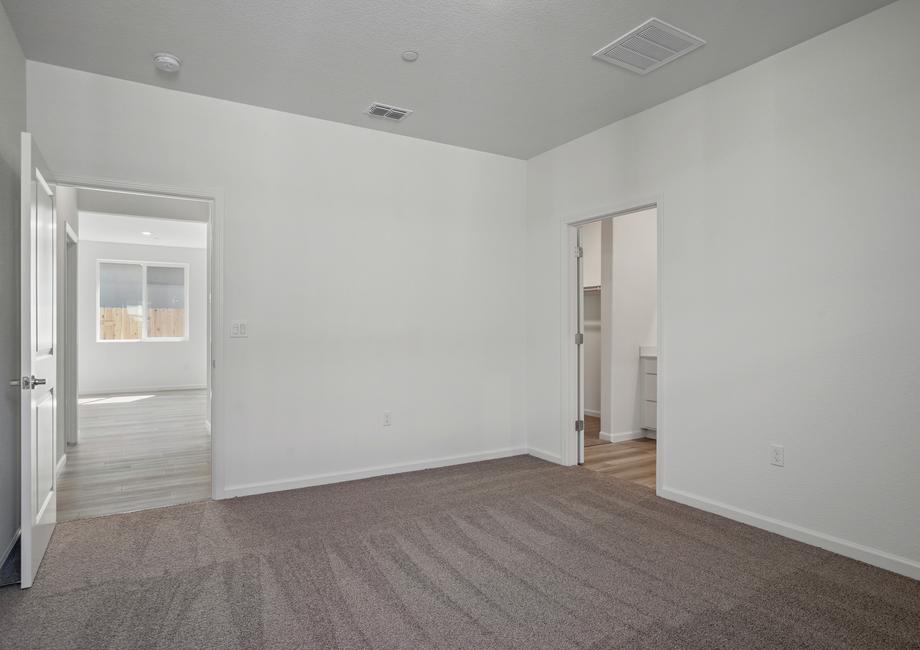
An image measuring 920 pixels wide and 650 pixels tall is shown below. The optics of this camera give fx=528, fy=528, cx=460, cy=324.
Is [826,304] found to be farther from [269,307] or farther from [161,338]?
[161,338]

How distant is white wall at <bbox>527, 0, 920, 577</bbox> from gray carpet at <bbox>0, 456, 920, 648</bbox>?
29 cm

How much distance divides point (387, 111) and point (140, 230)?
6.58m

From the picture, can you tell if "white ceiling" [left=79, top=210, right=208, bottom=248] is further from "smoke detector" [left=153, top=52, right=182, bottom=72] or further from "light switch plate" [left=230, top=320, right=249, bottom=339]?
"smoke detector" [left=153, top=52, right=182, bottom=72]

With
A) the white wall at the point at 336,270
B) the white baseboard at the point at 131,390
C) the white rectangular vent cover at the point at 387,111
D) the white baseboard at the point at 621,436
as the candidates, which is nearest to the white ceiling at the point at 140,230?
the white baseboard at the point at 131,390

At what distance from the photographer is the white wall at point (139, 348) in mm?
9273

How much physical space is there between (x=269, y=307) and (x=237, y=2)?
1921 millimetres

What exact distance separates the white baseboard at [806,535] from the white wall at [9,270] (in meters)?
3.81

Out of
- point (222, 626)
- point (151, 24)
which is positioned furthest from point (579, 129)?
point (222, 626)

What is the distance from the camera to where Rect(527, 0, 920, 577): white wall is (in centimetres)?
255

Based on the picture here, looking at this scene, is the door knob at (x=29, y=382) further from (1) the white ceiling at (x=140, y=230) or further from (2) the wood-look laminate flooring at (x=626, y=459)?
(1) the white ceiling at (x=140, y=230)

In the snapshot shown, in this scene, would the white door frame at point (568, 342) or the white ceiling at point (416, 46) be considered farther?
the white door frame at point (568, 342)

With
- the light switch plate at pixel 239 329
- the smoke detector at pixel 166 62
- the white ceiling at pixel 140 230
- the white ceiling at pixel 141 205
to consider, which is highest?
the smoke detector at pixel 166 62

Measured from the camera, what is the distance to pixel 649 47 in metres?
2.91

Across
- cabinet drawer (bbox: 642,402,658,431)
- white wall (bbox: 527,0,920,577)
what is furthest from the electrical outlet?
cabinet drawer (bbox: 642,402,658,431)
